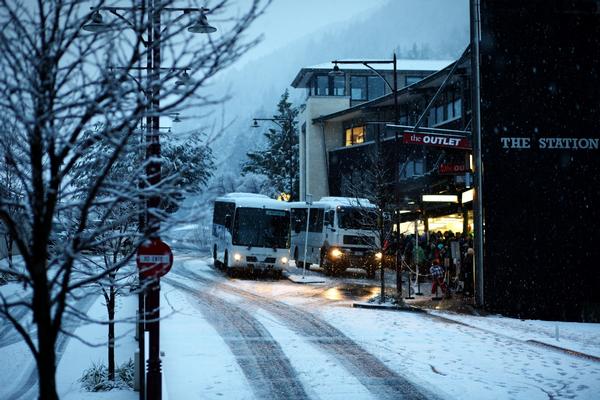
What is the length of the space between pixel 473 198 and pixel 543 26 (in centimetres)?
544

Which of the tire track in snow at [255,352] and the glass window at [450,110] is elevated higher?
the glass window at [450,110]

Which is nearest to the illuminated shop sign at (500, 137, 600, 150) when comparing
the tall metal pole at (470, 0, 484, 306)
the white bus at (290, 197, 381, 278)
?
the tall metal pole at (470, 0, 484, 306)

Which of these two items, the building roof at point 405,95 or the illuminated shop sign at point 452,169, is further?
the building roof at point 405,95

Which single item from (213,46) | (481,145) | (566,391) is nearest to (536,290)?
(481,145)

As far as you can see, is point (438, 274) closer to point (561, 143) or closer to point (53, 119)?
point (561, 143)

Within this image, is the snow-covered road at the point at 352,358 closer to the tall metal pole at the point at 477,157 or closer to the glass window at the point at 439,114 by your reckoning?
the tall metal pole at the point at 477,157

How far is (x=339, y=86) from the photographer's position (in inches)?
2219

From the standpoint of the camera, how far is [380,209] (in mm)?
21219

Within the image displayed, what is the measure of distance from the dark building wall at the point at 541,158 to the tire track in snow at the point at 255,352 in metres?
7.40

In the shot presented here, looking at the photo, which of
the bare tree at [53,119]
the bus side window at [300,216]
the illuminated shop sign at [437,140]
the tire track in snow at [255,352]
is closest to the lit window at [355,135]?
the bus side window at [300,216]

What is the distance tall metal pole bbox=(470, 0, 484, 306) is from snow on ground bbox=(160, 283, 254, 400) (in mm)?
8090

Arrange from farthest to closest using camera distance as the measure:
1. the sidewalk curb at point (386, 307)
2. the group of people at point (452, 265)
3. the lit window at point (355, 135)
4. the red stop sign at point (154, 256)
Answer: the lit window at point (355, 135) → the group of people at point (452, 265) → the sidewalk curb at point (386, 307) → the red stop sign at point (154, 256)

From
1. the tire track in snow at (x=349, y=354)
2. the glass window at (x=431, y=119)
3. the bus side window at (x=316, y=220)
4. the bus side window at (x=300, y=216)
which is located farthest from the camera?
the glass window at (x=431, y=119)

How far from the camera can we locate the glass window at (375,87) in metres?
57.2
